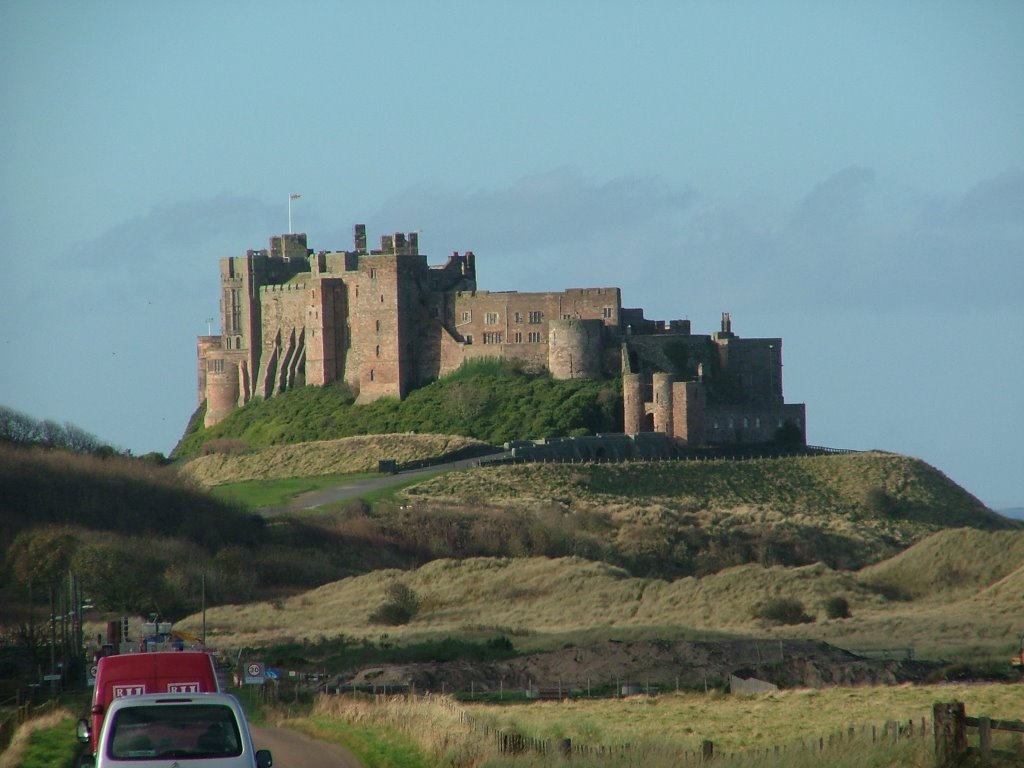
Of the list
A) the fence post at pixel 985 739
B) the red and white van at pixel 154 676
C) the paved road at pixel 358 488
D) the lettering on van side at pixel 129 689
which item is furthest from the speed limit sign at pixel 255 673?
the paved road at pixel 358 488

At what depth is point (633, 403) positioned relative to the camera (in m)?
80.4

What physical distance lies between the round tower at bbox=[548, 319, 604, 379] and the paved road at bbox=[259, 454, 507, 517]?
6.80 meters

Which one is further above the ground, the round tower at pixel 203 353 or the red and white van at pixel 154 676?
the round tower at pixel 203 353

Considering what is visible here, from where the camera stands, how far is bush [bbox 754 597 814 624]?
51.2 meters

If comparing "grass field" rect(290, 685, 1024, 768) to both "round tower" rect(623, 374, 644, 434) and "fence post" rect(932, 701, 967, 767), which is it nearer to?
"fence post" rect(932, 701, 967, 767)

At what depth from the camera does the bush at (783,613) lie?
51.2 m

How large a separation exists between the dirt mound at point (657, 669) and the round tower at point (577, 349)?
42.2 meters

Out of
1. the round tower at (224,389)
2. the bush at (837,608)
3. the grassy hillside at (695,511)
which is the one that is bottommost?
the bush at (837,608)

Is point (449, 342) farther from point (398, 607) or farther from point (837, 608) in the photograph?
point (837, 608)

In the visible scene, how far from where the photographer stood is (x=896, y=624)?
1880 inches

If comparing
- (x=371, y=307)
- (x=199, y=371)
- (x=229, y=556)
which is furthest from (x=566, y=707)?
(x=199, y=371)

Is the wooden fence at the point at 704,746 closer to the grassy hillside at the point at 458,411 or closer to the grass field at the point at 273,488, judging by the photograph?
the grass field at the point at 273,488

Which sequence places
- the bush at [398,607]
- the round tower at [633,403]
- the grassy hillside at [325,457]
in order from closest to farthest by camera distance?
the bush at [398,607] → the grassy hillside at [325,457] → the round tower at [633,403]

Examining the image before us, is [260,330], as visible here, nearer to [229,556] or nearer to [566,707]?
[229,556]
